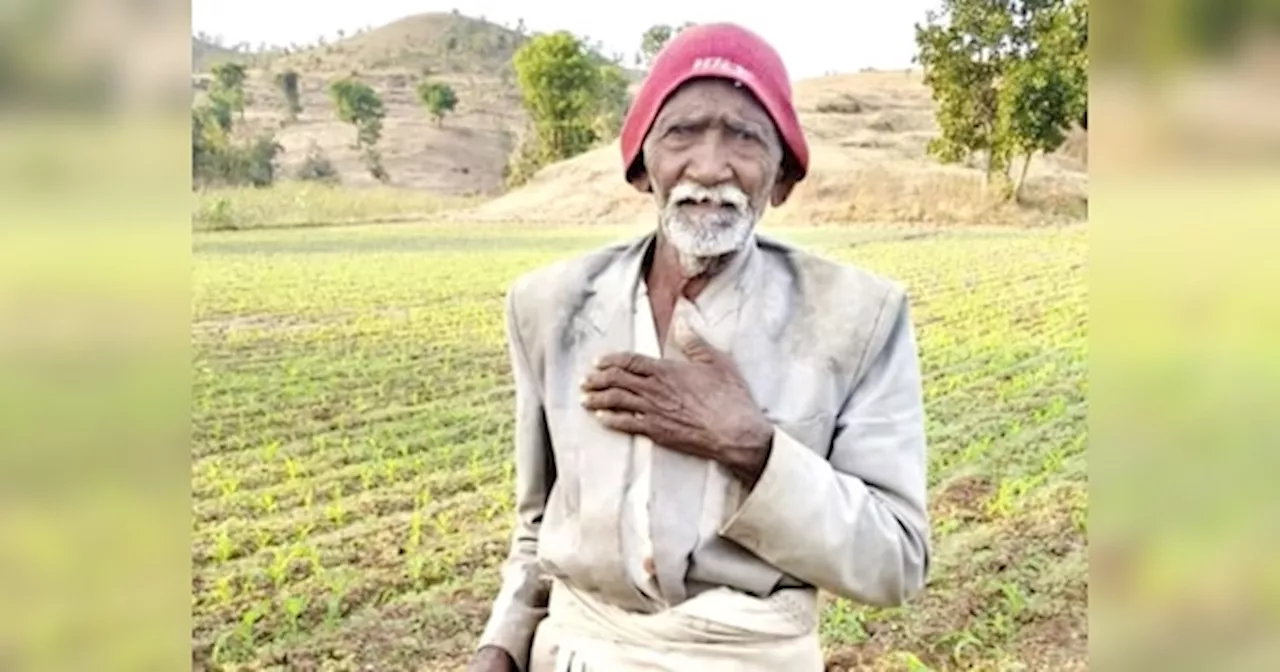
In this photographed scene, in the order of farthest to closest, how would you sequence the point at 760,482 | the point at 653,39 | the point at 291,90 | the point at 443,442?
the point at 443,442 → the point at 291,90 → the point at 653,39 → the point at 760,482

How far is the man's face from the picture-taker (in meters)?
1.55

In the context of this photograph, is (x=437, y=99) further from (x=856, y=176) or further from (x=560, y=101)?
(x=856, y=176)

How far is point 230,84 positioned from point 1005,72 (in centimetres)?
129

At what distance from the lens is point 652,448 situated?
5.14 feet

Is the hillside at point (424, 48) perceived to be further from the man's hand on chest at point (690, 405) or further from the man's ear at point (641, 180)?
the man's hand on chest at point (690, 405)

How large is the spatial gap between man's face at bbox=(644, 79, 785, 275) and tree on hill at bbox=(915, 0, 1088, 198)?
42.4 inches

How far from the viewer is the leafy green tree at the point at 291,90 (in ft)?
8.25

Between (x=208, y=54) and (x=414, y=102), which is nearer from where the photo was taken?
(x=208, y=54)

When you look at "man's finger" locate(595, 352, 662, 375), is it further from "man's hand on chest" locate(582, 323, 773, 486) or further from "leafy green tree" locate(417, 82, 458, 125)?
"leafy green tree" locate(417, 82, 458, 125)

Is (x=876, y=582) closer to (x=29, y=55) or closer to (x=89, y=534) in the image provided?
(x=89, y=534)

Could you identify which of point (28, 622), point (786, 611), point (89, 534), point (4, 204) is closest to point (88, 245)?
point (4, 204)

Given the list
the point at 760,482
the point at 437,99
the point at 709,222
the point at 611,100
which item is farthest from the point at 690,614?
the point at 437,99

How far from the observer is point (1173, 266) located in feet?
5.22

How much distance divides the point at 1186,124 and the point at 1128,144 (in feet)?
0.20
